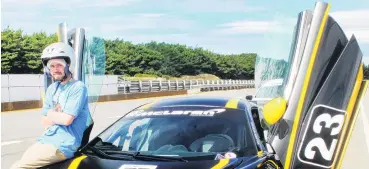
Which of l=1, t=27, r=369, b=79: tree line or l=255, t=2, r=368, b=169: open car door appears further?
l=1, t=27, r=369, b=79: tree line

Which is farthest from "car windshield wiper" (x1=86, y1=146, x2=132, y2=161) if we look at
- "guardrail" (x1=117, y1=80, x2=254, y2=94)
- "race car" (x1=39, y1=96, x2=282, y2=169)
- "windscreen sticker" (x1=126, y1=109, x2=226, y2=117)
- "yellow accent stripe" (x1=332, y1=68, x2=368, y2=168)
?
"guardrail" (x1=117, y1=80, x2=254, y2=94)

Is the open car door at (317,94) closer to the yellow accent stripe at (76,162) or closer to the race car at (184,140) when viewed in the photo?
the race car at (184,140)

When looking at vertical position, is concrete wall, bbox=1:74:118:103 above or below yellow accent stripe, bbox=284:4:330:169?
below

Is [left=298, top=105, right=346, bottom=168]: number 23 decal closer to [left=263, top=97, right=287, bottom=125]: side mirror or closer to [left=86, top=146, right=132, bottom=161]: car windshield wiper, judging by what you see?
[left=263, top=97, right=287, bottom=125]: side mirror

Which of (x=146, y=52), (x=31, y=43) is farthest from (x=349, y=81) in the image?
(x=146, y=52)

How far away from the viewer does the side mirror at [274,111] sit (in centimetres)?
451

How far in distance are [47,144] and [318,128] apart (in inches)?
96.9

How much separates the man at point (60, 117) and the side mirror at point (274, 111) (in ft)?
5.03

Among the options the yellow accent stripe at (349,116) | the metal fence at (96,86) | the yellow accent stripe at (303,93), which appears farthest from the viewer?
the metal fence at (96,86)

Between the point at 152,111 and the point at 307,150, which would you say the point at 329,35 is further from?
the point at 152,111

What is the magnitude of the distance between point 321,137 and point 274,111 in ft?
2.52

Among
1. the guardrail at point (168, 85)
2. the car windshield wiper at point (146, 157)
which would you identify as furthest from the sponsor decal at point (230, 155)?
the guardrail at point (168, 85)

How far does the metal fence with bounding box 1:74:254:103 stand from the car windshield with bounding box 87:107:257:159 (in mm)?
971

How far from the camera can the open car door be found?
193 inches
